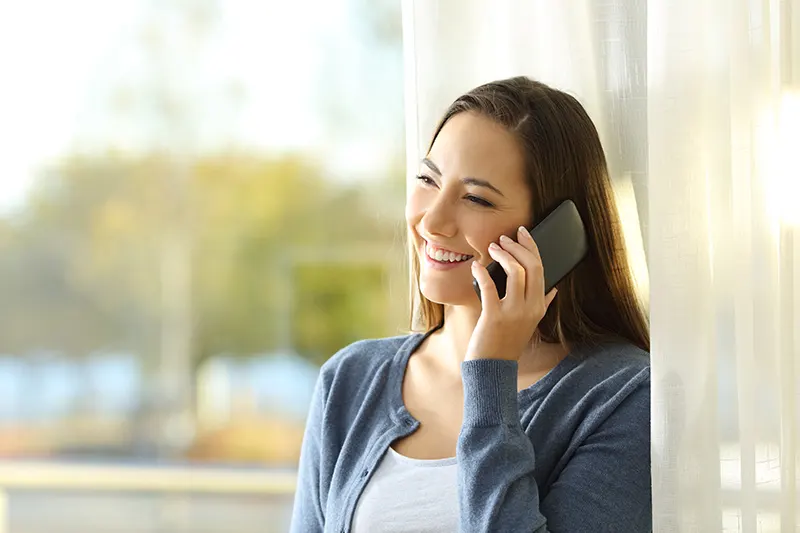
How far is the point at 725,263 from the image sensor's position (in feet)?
2.57

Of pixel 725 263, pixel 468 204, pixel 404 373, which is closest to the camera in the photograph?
pixel 725 263

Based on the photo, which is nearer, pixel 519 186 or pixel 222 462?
pixel 519 186

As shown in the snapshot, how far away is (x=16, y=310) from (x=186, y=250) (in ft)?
1.84

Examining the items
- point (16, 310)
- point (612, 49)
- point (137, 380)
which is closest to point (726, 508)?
point (612, 49)

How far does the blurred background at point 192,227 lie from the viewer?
8.75ft

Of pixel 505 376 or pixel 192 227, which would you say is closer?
pixel 505 376

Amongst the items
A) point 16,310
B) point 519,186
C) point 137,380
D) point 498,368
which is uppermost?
point 519,186

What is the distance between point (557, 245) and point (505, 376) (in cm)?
17

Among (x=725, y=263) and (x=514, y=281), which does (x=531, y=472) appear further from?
(x=725, y=263)

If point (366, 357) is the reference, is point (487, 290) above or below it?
above

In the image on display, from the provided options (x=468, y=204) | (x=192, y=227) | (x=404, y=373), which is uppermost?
(x=468, y=204)

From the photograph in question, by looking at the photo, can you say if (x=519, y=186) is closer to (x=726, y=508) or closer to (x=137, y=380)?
(x=726, y=508)

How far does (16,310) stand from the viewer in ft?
9.15

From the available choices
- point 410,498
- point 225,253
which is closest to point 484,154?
point 410,498
